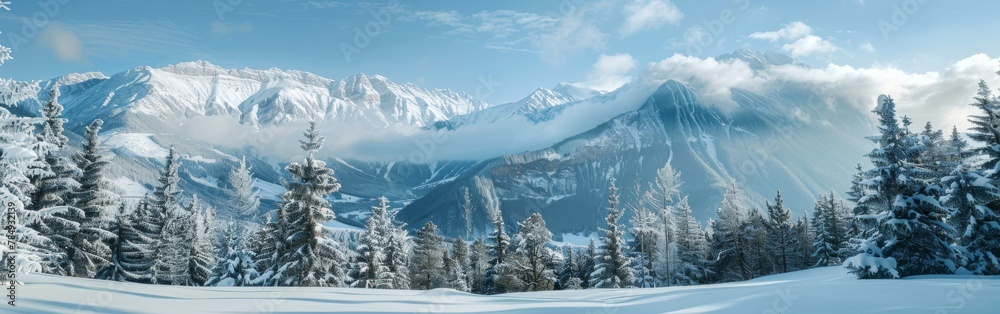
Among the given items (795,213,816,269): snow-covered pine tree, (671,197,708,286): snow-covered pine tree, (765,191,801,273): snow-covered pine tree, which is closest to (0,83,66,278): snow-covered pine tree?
(671,197,708,286): snow-covered pine tree

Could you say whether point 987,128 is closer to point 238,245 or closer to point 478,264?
point 478,264

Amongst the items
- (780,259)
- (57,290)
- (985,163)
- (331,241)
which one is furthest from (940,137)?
(57,290)

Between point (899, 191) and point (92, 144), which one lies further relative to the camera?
point (92, 144)

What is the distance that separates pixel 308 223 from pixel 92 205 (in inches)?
492

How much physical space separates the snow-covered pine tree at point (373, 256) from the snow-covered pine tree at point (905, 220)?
104 feet

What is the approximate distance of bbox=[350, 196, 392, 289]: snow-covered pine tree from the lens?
1531 inches

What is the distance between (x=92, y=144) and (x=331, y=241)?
15.5m

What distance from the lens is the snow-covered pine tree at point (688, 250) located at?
48.4 meters

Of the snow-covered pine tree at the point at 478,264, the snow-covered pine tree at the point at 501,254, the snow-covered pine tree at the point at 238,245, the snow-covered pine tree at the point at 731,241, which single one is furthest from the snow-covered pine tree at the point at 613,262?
the snow-covered pine tree at the point at 238,245

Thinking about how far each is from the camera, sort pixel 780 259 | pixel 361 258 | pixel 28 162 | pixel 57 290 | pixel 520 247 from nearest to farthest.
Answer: pixel 28 162
pixel 57 290
pixel 361 258
pixel 520 247
pixel 780 259

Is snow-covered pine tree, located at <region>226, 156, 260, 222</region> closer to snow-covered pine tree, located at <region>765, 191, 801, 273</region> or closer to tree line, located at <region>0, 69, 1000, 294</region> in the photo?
tree line, located at <region>0, 69, 1000, 294</region>

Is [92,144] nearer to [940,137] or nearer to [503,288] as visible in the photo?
[503,288]

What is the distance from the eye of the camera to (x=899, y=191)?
775 inches

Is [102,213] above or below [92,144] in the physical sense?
below
